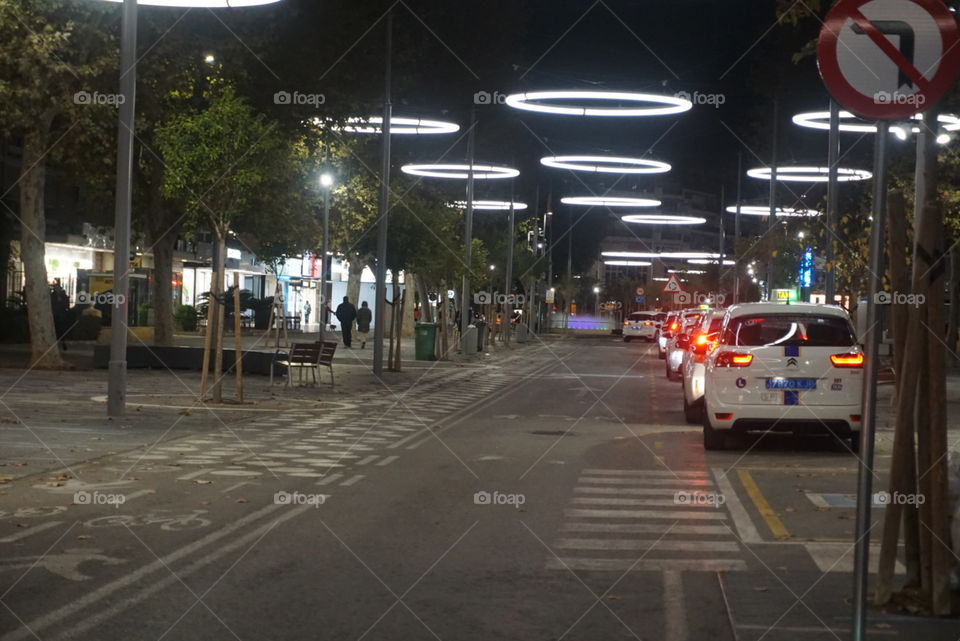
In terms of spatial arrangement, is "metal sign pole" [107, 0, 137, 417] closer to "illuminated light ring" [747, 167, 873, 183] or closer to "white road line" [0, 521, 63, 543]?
"white road line" [0, 521, 63, 543]

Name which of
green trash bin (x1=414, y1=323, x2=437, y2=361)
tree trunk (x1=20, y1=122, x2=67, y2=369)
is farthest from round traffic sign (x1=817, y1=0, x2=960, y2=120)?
green trash bin (x1=414, y1=323, x2=437, y2=361)

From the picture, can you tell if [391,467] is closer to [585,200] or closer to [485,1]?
[485,1]

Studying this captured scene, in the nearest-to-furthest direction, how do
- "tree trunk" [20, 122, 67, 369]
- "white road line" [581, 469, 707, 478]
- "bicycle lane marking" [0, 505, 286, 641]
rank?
Answer: "bicycle lane marking" [0, 505, 286, 641], "white road line" [581, 469, 707, 478], "tree trunk" [20, 122, 67, 369]

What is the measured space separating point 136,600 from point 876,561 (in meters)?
4.73

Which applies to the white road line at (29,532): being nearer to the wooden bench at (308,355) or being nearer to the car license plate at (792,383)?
the car license plate at (792,383)

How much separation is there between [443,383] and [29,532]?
73.9ft

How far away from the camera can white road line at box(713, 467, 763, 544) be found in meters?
11.1

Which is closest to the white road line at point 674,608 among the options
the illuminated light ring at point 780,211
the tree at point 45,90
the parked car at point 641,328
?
the tree at point 45,90

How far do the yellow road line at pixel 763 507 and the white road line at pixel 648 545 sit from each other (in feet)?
2.03

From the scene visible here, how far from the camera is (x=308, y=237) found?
182 ft

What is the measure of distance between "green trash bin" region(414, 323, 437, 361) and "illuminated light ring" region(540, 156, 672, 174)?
11.1 metres

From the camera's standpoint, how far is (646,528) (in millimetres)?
11422

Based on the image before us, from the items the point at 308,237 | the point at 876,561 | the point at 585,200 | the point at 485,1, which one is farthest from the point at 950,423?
the point at 585,200

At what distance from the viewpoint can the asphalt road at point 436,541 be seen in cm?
787
